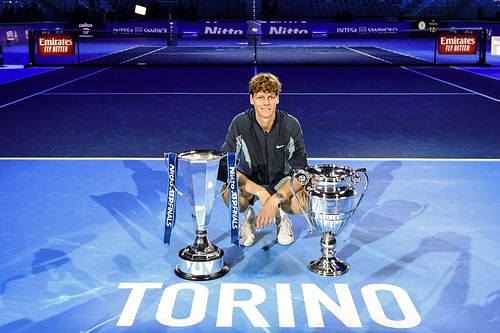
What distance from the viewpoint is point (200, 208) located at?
177 inches

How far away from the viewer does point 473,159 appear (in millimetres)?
7949

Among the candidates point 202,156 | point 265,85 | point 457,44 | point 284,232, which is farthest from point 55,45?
point 202,156

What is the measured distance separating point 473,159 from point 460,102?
4.76 m

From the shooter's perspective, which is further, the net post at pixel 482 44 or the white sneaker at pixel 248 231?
the net post at pixel 482 44

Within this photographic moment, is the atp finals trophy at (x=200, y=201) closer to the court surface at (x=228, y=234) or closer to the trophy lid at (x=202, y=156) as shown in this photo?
the trophy lid at (x=202, y=156)

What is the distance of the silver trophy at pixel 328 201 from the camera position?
4.34m

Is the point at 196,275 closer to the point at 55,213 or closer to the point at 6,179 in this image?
the point at 55,213

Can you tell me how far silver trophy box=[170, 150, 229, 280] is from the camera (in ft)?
14.3

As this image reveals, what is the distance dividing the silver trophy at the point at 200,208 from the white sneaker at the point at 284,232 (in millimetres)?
600

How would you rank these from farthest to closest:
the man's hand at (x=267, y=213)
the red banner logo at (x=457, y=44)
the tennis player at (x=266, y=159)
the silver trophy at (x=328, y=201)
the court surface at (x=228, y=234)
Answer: the red banner logo at (x=457, y=44), the tennis player at (x=266, y=159), the man's hand at (x=267, y=213), the silver trophy at (x=328, y=201), the court surface at (x=228, y=234)

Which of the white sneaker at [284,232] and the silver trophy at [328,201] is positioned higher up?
the silver trophy at [328,201]

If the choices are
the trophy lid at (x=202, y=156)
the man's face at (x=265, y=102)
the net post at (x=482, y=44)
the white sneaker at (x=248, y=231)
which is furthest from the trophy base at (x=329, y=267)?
the net post at (x=482, y=44)

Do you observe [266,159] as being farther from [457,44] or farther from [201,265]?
[457,44]

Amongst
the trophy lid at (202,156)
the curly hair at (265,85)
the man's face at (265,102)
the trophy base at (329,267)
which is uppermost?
the curly hair at (265,85)
